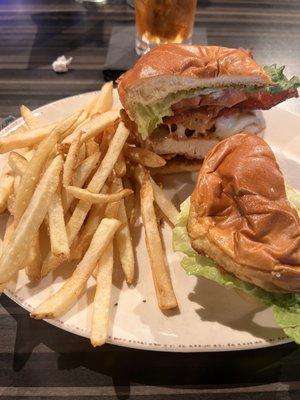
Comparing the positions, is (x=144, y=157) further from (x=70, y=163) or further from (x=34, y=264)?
(x=34, y=264)

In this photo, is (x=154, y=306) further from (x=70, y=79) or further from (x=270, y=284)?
(x=70, y=79)

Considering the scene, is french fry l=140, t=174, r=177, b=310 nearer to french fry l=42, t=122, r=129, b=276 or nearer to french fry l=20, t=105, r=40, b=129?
french fry l=42, t=122, r=129, b=276

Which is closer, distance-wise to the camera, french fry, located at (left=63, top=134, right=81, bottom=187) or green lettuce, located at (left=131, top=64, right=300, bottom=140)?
french fry, located at (left=63, top=134, right=81, bottom=187)

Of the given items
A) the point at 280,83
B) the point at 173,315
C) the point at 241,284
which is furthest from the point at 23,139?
the point at 280,83

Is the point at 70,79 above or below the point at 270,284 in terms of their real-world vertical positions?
below

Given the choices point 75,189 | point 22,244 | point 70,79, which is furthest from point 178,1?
point 22,244

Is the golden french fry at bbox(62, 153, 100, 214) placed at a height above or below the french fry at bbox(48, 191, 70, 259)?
above

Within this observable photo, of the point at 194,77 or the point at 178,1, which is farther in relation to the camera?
the point at 178,1

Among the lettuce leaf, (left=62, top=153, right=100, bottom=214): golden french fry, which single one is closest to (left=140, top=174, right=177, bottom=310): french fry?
(left=62, top=153, right=100, bottom=214): golden french fry
